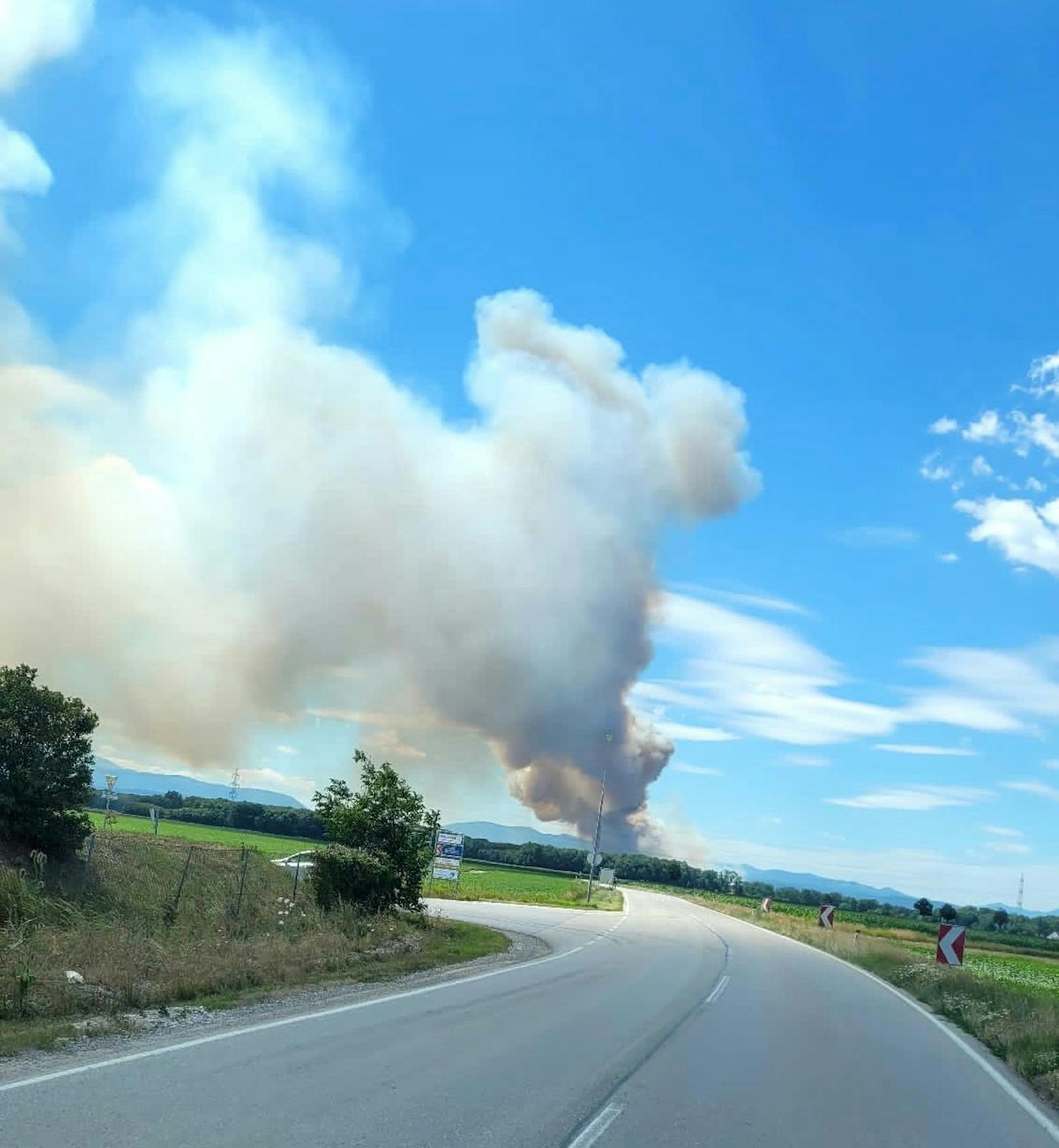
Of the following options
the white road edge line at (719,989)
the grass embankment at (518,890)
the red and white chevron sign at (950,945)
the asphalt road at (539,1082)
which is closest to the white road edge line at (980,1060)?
the asphalt road at (539,1082)

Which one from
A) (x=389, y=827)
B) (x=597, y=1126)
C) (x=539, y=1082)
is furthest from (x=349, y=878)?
(x=597, y=1126)

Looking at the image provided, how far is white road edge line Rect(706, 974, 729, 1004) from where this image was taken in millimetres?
17000

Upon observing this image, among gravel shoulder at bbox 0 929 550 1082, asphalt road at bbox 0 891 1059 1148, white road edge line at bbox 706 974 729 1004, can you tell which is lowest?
gravel shoulder at bbox 0 929 550 1082

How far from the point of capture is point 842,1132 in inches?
320

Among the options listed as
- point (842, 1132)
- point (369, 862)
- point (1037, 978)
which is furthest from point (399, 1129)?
point (1037, 978)

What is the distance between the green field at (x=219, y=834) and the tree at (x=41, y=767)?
112 ft

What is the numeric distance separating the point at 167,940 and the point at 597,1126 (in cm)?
995

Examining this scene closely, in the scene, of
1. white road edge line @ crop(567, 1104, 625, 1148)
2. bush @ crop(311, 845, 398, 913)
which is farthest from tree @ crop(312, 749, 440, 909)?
white road edge line @ crop(567, 1104, 625, 1148)

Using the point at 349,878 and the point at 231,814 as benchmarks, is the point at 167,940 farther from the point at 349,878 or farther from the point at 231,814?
→ the point at 231,814

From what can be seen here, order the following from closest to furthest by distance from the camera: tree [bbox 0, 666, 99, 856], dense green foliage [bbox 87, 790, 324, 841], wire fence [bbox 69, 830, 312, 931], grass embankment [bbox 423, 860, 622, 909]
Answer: wire fence [bbox 69, 830, 312, 931] → tree [bbox 0, 666, 99, 856] → grass embankment [bbox 423, 860, 622, 909] → dense green foliage [bbox 87, 790, 324, 841]

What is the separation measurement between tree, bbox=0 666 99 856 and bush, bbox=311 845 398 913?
16.2ft

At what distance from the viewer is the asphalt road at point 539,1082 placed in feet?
22.7

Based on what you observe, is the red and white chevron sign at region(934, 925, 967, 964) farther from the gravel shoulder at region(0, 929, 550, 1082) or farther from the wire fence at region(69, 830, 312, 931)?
the wire fence at region(69, 830, 312, 931)

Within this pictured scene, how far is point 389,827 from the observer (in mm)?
25406
